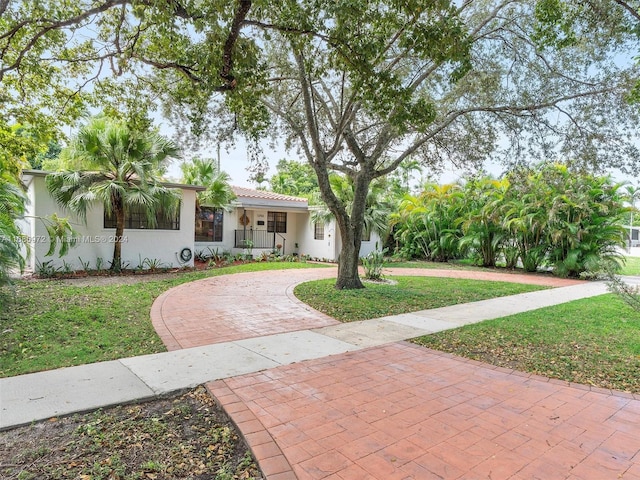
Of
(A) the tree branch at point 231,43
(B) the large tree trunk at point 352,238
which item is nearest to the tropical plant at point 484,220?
(B) the large tree trunk at point 352,238

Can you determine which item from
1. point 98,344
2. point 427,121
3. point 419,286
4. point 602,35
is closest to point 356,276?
point 419,286

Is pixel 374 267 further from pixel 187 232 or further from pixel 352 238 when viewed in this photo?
pixel 187 232

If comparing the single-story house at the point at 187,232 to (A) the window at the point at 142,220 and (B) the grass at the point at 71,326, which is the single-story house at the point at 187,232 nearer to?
(A) the window at the point at 142,220

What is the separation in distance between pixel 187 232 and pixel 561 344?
40.8ft

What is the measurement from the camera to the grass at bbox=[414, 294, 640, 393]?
4.89 meters

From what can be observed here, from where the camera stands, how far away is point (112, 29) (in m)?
7.62

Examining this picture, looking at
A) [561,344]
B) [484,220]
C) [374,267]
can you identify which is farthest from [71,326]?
[484,220]

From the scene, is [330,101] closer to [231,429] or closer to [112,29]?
[112,29]

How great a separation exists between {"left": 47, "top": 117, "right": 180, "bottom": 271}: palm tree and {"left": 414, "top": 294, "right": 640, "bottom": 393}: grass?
31.1 feet

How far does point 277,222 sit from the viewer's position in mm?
21219

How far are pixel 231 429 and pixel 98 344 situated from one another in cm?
318

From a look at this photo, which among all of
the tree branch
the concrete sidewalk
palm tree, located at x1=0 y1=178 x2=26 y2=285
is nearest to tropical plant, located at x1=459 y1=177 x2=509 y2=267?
the concrete sidewalk

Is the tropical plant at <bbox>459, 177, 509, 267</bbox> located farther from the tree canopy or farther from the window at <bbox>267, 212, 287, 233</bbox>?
the window at <bbox>267, 212, 287, 233</bbox>

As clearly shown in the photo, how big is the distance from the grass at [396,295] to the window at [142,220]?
600cm
